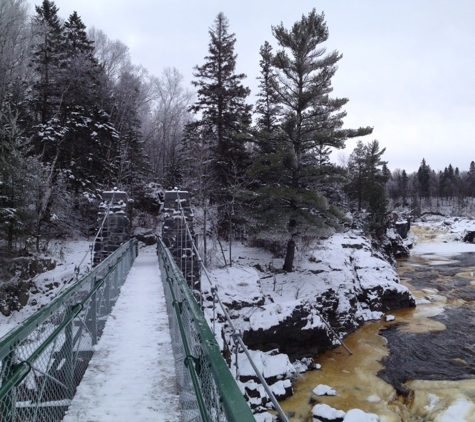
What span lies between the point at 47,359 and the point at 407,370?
11.8m

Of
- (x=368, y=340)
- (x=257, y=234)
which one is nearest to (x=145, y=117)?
(x=257, y=234)

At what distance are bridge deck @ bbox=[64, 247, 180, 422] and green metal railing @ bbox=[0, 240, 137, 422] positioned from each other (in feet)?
0.58

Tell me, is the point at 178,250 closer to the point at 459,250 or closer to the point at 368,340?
the point at 368,340

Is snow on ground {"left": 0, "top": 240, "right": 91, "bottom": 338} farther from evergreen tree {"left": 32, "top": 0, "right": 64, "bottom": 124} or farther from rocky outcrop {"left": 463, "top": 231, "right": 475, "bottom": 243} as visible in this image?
rocky outcrop {"left": 463, "top": 231, "right": 475, "bottom": 243}

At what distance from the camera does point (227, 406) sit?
1.73 m

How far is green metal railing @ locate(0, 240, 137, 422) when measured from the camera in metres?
2.40

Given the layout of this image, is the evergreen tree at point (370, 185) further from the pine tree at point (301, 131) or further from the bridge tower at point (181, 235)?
the bridge tower at point (181, 235)

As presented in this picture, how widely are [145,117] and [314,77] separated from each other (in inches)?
1199

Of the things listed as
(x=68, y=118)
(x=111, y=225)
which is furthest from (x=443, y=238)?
(x=68, y=118)

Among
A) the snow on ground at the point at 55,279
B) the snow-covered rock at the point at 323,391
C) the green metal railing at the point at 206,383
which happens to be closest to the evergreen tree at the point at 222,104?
the snow on ground at the point at 55,279

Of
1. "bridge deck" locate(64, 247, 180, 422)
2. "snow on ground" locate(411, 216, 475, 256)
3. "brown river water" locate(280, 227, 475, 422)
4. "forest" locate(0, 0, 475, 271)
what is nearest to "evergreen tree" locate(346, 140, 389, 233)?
"forest" locate(0, 0, 475, 271)

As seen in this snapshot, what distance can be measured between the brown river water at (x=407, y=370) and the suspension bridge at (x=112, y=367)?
6.17 meters

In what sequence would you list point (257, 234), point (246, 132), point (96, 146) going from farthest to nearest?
point (96, 146) → point (246, 132) → point (257, 234)

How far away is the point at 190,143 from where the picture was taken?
990 inches
